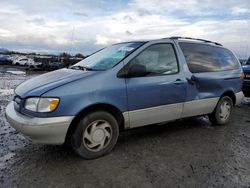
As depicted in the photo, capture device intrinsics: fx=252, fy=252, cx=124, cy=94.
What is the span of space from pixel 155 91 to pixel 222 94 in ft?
6.83

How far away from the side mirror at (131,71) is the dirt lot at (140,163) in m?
1.19

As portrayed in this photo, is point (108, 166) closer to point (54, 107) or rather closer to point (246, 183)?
point (54, 107)

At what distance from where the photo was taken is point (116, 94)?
369cm

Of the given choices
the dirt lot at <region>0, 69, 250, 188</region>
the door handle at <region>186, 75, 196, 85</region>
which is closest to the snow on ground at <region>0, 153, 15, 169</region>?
the dirt lot at <region>0, 69, 250, 188</region>

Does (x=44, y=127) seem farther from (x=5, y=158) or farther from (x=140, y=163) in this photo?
(x=140, y=163)

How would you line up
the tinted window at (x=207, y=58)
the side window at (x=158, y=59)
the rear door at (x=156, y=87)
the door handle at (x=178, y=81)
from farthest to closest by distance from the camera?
the tinted window at (x=207, y=58) < the door handle at (x=178, y=81) < the side window at (x=158, y=59) < the rear door at (x=156, y=87)

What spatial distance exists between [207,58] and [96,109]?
2.84 meters

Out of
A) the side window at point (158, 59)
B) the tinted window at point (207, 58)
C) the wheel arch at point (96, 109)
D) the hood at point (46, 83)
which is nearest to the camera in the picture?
the hood at point (46, 83)

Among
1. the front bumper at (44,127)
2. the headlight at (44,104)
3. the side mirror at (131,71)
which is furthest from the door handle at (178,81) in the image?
the headlight at (44,104)

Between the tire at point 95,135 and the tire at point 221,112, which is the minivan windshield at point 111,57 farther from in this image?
the tire at point 221,112

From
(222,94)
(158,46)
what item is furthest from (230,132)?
(158,46)

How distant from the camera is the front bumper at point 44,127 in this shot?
318 centimetres

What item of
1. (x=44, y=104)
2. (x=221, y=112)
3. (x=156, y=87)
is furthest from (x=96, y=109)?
(x=221, y=112)

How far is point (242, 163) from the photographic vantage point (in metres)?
3.71
